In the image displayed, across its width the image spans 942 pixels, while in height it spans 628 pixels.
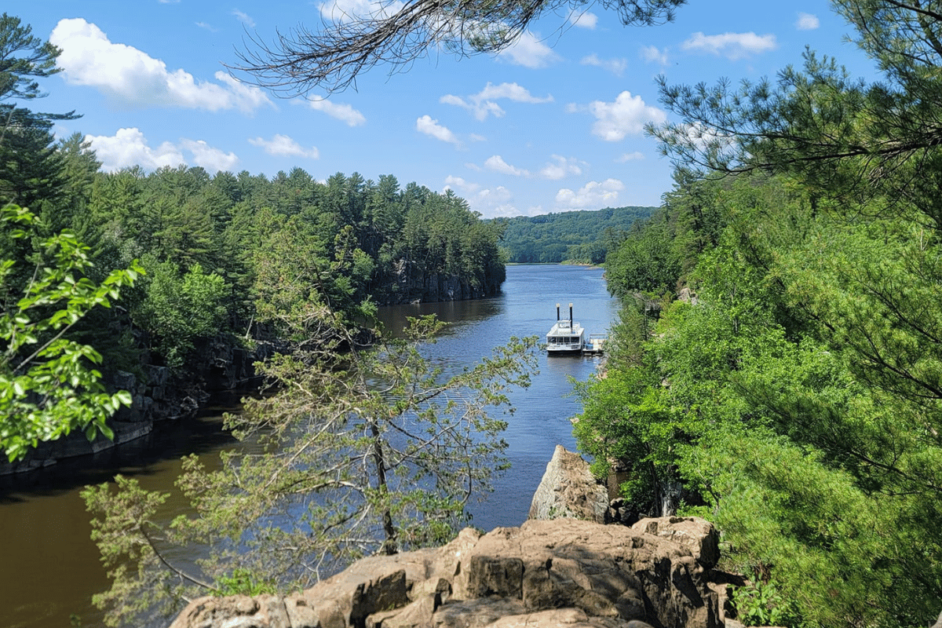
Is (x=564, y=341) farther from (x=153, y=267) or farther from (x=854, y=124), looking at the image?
(x=854, y=124)

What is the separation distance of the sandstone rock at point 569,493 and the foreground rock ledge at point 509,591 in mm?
11334

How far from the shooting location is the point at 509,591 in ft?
23.2

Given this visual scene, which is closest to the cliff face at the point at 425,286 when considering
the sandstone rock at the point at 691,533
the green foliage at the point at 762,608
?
the sandstone rock at the point at 691,533

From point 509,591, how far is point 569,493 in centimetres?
1328

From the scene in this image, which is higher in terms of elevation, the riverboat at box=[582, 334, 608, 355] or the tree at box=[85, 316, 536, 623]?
the tree at box=[85, 316, 536, 623]

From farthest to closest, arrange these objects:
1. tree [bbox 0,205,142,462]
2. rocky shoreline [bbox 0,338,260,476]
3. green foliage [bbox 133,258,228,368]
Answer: green foliage [bbox 133,258,228,368] < rocky shoreline [bbox 0,338,260,476] < tree [bbox 0,205,142,462]

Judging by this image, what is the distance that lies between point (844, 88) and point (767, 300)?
1371 cm

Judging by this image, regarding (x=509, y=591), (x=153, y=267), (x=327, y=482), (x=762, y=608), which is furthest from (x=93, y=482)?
(x=762, y=608)

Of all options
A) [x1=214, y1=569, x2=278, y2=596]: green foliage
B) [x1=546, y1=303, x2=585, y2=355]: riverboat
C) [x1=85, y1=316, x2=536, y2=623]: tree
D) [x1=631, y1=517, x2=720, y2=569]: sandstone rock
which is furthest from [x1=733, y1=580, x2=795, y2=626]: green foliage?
[x1=546, y1=303, x2=585, y2=355]: riverboat

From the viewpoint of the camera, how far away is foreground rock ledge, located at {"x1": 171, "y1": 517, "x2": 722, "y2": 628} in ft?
21.0

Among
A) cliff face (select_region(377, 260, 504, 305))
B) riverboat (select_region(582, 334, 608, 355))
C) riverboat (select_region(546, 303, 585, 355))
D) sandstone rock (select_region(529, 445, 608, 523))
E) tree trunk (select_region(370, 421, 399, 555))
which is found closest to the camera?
tree trunk (select_region(370, 421, 399, 555))

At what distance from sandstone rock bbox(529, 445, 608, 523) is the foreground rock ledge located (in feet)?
A: 37.2

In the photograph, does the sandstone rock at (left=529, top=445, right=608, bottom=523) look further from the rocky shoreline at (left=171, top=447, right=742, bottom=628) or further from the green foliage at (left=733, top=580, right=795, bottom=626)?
the rocky shoreline at (left=171, top=447, right=742, bottom=628)

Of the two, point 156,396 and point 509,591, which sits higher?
point 509,591
